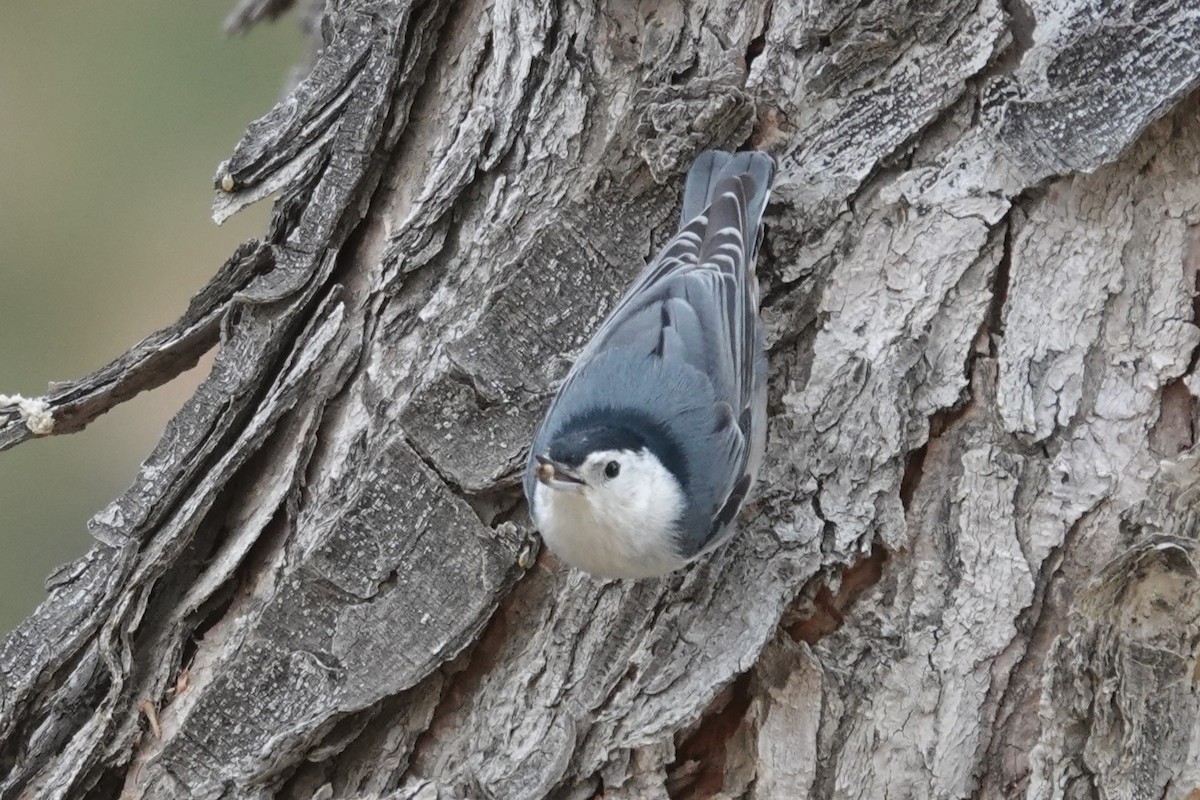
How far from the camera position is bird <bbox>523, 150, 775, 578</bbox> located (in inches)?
68.7

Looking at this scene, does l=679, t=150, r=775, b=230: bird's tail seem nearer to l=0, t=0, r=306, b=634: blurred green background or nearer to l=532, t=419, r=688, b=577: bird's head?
l=532, t=419, r=688, b=577: bird's head

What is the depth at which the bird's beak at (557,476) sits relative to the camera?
1.70 meters

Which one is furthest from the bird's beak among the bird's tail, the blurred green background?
the blurred green background

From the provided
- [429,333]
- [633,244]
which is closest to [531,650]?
[429,333]

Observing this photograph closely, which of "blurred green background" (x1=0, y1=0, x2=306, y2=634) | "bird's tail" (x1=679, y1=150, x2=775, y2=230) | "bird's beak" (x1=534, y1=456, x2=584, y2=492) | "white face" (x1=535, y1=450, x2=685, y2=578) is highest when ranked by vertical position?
"blurred green background" (x1=0, y1=0, x2=306, y2=634)

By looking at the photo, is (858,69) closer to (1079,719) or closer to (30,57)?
(1079,719)

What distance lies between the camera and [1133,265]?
5.57ft

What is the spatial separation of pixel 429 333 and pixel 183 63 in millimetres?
2792

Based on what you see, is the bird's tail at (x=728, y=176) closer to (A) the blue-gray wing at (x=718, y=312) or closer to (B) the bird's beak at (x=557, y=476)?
(A) the blue-gray wing at (x=718, y=312)

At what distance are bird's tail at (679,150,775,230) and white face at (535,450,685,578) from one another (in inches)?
15.6

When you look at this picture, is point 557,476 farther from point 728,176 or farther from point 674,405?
point 728,176

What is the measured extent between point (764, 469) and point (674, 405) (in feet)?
0.59

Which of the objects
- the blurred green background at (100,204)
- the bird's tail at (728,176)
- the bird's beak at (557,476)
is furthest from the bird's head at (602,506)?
the blurred green background at (100,204)

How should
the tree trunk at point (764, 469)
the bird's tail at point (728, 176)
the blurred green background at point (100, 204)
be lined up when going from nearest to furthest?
the tree trunk at point (764, 469) < the bird's tail at point (728, 176) < the blurred green background at point (100, 204)
